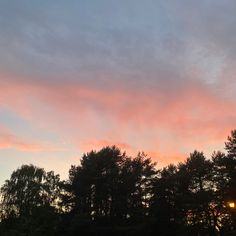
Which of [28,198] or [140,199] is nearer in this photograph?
[140,199]

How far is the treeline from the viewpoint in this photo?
55.2 m

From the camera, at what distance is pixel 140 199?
59719 millimetres

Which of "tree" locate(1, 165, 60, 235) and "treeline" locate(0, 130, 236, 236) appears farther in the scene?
"tree" locate(1, 165, 60, 235)

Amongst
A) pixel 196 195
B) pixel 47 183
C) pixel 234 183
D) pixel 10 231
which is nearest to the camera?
pixel 234 183

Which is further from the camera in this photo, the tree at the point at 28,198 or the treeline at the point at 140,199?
the tree at the point at 28,198

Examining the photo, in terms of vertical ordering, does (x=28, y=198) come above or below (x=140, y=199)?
above

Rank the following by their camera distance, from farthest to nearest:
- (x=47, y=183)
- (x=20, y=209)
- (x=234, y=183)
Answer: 1. (x=47, y=183)
2. (x=20, y=209)
3. (x=234, y=183)

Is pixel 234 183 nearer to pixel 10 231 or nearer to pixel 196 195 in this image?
pixel 196 195

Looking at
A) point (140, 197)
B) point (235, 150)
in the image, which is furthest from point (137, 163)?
point (235, 150)

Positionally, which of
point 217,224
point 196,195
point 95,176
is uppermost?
point 95,176

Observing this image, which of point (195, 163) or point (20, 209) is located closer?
point (195, 163)

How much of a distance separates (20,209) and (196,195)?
3430 cm

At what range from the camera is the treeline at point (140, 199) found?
55.2 m

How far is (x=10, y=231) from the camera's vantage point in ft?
219
